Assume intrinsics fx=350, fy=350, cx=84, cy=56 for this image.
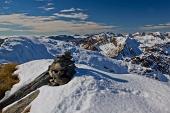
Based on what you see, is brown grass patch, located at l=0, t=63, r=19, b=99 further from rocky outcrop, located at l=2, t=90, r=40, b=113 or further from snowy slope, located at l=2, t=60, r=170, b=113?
snowy slope, located at l=2, t=60, r=170, b=113

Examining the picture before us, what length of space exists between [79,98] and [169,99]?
26.2 ft

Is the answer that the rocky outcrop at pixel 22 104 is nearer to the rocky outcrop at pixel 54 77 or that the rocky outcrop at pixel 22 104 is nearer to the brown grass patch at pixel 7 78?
the rocky outcrop at pixel 54 77

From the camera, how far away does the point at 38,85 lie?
3625cm

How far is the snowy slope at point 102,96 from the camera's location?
29516 mm

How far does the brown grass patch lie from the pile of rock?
5.77m

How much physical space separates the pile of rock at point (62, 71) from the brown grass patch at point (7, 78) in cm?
577

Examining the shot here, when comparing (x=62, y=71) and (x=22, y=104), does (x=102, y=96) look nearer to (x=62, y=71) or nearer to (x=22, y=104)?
(x=62, y=71)

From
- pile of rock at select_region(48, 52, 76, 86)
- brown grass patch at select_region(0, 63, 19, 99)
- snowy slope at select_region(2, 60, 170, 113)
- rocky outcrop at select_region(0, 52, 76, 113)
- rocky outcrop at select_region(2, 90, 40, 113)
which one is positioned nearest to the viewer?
snowy slope at select_region(2, 60, 170, 113)

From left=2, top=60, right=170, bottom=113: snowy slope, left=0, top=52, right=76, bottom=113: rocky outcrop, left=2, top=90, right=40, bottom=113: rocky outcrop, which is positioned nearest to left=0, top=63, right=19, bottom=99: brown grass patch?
left=0, top=52, right=76, bottom=113: rocky outcrop

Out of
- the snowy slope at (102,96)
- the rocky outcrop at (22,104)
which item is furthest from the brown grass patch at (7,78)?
the snowy slope at (102,96)

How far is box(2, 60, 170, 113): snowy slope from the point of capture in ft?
96.8

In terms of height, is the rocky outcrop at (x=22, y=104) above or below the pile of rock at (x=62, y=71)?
below

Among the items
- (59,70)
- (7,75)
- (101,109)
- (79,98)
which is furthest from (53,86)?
(7,75)

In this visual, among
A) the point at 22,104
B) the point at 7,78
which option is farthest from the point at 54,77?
the point at 7,78
